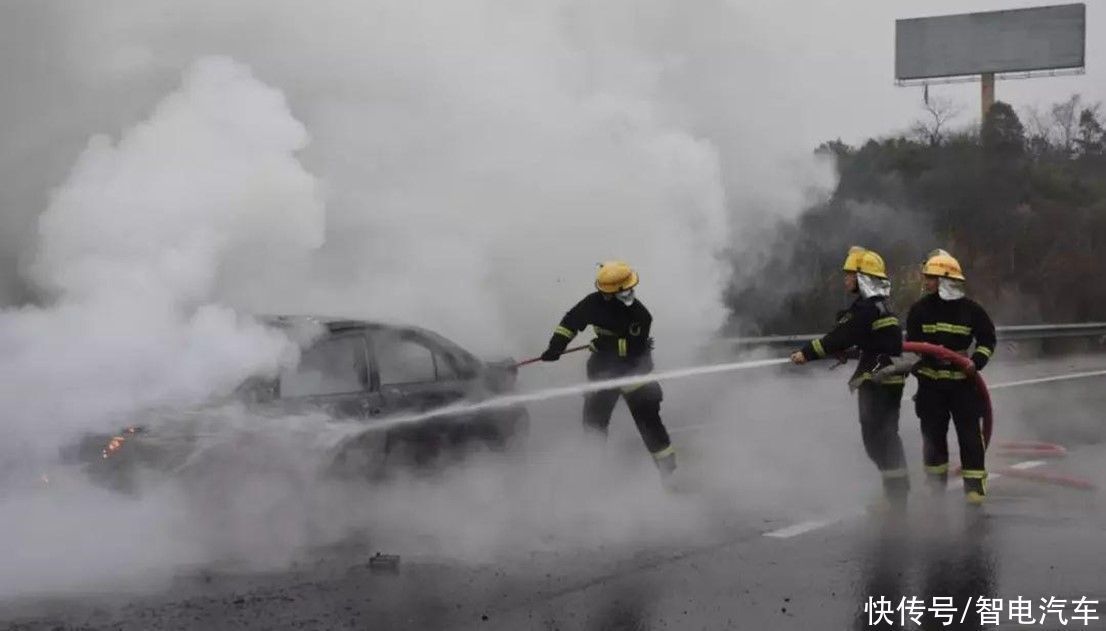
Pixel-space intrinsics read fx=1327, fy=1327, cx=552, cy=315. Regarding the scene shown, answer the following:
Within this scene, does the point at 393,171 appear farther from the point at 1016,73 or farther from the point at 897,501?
the point at 1016,73

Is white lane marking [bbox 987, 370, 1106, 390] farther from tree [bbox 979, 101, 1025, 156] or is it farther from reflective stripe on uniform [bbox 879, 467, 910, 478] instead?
reflective stripe on uniform [bbox 879, 467, 910, 478]

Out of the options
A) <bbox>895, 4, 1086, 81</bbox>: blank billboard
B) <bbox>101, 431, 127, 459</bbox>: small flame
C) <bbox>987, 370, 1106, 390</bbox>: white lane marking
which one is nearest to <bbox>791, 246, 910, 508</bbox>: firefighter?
<bbox>101, 431, 127, 459</bbox>: small flame

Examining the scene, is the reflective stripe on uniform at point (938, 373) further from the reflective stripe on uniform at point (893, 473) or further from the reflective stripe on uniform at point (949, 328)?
the reflective stripe on uniform at point (893, 473)

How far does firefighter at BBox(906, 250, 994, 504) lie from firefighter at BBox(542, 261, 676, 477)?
1792mm

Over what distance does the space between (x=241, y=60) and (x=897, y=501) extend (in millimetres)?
5698

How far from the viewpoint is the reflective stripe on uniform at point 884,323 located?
8.50m

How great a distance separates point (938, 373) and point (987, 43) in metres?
39.9

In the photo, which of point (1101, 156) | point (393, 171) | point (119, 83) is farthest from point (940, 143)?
point (119, 83)

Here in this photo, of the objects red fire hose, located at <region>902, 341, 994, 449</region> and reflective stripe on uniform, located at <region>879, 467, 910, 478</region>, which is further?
reflective stripe on uniform, located at <region>879, 467, 910, 478</region>

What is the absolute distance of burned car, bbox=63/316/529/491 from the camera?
6.85 metres

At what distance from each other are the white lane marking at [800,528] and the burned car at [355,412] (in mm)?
1982

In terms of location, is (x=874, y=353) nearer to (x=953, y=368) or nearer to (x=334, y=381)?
(x=953, y=368)

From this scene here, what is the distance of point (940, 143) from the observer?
29750mm

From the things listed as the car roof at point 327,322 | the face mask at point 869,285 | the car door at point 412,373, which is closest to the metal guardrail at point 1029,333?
the face mask at point 869,285
